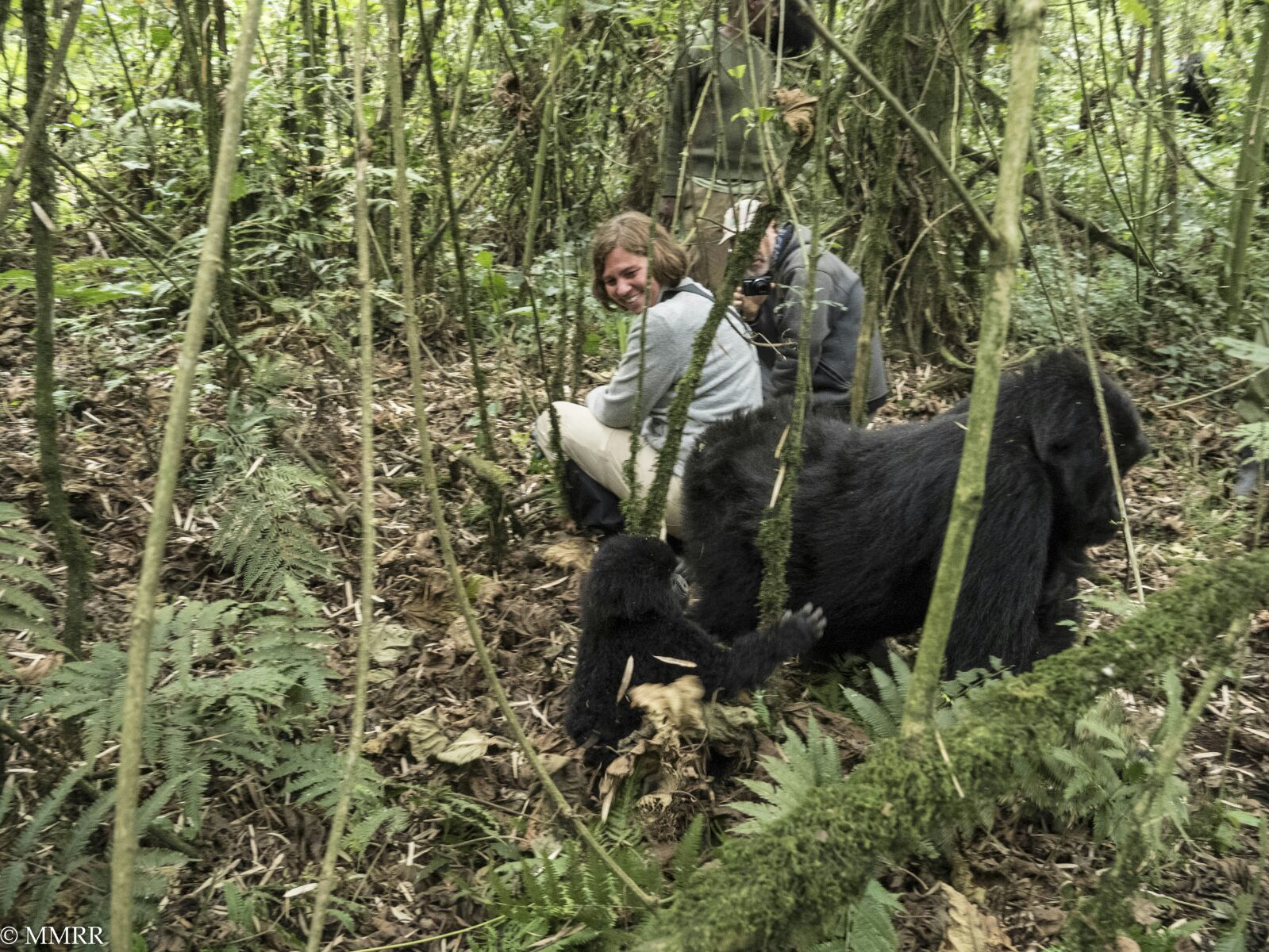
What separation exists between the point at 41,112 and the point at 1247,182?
18.0 ft

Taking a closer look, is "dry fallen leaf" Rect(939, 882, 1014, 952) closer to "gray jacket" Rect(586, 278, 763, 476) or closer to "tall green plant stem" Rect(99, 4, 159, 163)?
"gray jacket" Rect(586, 278, 763, 476)

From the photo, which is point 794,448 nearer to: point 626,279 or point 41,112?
point 626,279

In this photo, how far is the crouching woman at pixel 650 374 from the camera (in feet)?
12.6

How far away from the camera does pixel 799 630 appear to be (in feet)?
9.87

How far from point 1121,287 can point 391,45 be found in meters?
5.48

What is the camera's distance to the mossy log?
1340 mm

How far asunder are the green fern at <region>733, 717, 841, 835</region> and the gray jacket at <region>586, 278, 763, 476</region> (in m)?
1.60

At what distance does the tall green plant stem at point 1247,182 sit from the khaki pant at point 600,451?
3538 mm

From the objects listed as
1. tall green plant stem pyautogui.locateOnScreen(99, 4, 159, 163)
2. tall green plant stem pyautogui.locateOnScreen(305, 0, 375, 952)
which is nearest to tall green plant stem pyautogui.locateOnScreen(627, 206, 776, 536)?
tall green plant stem pyautogui.locateOnScreen(305, 0, 375, 952)

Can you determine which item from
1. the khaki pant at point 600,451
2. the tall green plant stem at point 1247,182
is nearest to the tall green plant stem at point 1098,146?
the tall green plant stem at point 1247,182

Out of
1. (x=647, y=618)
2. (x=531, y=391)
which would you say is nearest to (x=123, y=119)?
(x=531, y=391)

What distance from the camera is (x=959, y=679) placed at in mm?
2773

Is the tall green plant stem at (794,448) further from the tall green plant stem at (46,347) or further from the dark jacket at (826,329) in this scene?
the tall green plant stem at (46,347)

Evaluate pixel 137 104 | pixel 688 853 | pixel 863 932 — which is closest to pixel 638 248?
pixel 688 853
